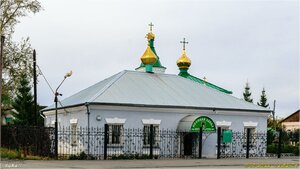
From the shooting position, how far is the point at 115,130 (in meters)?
26.4

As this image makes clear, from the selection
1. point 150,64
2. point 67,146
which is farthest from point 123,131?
point 150,64

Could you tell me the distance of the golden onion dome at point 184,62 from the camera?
39594 millimetres

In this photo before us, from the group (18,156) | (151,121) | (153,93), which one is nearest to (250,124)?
(153,93)

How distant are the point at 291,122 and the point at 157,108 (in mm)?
47532

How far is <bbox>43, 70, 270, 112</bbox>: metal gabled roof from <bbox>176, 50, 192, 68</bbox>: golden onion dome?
21.8ft

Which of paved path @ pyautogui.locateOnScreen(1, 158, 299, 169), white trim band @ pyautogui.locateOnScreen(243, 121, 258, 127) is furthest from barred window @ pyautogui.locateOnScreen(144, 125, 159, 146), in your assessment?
white trim band @ pyautogui.locateOnScreen(243, 121, 258, 127)

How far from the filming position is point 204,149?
28.9 m

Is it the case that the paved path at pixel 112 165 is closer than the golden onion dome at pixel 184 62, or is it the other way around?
the paved path at pixel 112 165

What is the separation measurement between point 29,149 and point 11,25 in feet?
50.2

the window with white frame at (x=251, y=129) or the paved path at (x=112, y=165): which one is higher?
the window with white frame at (x=251, y=129)

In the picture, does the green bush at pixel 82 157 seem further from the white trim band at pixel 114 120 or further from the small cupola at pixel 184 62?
the small cupola at pixel 184 62

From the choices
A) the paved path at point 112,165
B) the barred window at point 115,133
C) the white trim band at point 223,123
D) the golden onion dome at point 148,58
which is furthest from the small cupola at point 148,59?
the paved path at point 112,165

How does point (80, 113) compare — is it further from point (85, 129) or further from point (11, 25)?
point (11, 25)

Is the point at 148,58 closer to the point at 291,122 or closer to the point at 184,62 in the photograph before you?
the point at 184,62
